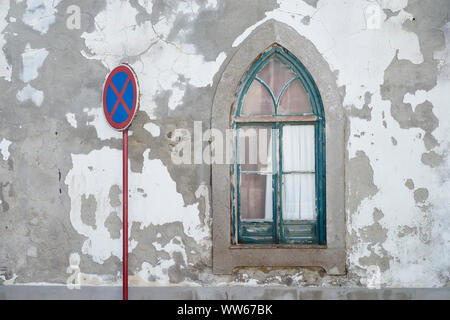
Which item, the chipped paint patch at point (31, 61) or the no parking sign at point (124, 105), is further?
the chipped paint patch at point (31, 61)

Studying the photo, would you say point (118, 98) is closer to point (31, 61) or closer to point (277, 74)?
point (31, 61)

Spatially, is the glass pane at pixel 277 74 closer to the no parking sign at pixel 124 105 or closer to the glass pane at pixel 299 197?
the glass pane at pixel 299 197

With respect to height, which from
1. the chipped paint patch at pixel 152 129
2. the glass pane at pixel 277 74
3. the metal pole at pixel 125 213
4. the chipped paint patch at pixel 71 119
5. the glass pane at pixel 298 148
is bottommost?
the metal pole at pixel 125 213

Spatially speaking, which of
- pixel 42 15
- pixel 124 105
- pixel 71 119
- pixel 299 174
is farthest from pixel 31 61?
pixel 299 174

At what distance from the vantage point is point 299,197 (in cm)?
430

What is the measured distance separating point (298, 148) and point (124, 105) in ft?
6.20

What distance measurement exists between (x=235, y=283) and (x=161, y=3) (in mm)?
3073

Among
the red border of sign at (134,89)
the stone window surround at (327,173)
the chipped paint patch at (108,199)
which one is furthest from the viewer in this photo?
the chipped paint patch at (108,199)

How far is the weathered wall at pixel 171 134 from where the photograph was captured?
4.03 metres

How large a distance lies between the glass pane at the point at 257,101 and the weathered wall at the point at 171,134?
16.1 inches

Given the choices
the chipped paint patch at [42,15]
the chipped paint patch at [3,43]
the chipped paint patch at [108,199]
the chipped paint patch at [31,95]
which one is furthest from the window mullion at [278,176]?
the chipped paint patch at [3,43]

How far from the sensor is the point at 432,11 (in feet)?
13.2

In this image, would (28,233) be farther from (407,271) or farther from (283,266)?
(407,271)

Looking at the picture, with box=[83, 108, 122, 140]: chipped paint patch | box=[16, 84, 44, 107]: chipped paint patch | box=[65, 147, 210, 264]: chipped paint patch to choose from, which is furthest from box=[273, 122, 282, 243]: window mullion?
box=[16, 84, 44, 107]: chipped paint patch
